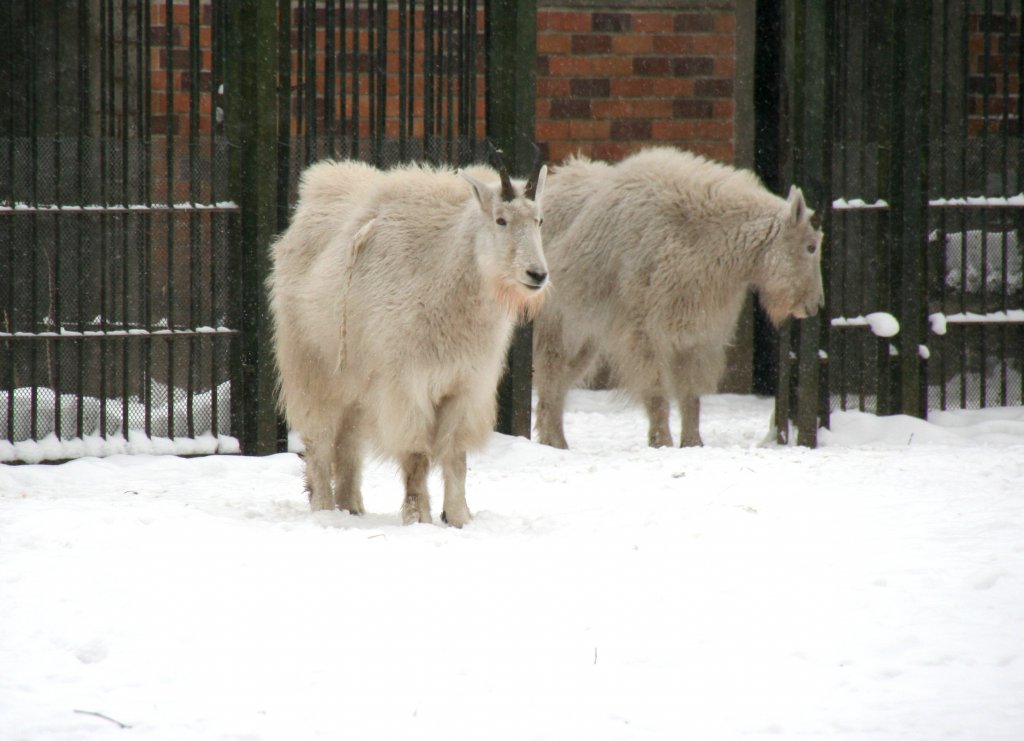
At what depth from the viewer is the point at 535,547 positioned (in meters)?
5.36

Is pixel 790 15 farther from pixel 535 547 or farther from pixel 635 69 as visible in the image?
pixel 535 547

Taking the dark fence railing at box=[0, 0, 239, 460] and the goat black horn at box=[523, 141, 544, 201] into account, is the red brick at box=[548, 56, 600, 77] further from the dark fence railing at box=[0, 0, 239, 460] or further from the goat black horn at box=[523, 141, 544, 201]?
the goat black horn at box=[523, 141, 544, 201]

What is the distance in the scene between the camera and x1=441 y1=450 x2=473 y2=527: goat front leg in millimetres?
5945

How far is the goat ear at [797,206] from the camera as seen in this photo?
849 centimetres

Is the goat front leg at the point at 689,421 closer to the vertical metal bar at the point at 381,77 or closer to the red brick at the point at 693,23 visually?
the vertical metal bar at the point at 381,77

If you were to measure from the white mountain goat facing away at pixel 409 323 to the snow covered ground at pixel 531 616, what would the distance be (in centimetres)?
31

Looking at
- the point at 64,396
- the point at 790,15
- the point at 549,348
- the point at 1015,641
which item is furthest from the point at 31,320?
the point at 1015,641

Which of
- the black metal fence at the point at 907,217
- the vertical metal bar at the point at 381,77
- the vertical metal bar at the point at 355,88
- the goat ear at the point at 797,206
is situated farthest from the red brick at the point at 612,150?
the vertical metal bar at the point at 355,88

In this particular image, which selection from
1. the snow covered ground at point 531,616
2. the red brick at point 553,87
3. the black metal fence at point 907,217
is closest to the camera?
the snow covered ground at point 531,616

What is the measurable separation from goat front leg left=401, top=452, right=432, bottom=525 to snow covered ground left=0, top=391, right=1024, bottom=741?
0.16m

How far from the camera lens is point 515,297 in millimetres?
5816

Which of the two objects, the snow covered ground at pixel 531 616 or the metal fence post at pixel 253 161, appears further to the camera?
the metal fence post at pixel 253 161

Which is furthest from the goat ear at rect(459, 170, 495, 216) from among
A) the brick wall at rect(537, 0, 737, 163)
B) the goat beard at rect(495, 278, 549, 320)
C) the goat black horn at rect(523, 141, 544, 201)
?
the brick wall at rect(537, 0, 737, 163)

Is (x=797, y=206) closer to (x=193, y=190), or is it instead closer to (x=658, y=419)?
(x=658, y=419)
